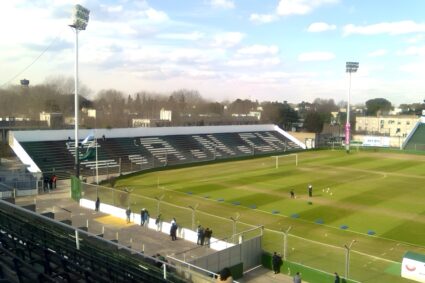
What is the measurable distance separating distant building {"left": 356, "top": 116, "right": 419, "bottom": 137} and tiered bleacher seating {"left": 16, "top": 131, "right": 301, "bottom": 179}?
50774mm

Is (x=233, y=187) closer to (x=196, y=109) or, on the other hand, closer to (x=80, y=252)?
(x=80, y=252)

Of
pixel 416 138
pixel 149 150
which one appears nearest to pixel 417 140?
pixel 416 138

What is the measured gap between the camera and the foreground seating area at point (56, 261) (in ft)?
27.3

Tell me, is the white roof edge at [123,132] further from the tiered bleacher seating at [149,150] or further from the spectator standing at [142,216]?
the spectator standing at [142,216]

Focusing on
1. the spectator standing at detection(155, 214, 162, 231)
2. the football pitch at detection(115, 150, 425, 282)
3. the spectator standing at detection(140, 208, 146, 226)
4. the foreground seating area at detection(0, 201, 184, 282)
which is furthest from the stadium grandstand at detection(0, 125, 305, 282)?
the football pitch at detection(115, 150, 425, 282)

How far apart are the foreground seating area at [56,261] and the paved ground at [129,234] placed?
21.2 feet

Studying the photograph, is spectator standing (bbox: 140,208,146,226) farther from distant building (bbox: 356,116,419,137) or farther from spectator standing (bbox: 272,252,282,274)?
distant building (bbox: 356,116,419,137)

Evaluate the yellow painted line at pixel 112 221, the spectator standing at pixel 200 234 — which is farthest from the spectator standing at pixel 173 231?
Answer: the yellow painted line at pixel 112 221

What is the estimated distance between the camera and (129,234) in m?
23.7

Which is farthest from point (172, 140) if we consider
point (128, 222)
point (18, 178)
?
point (128, 222)

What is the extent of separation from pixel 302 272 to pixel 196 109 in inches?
4635

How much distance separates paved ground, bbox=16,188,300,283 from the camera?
1858cm

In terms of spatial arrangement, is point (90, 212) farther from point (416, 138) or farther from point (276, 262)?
point (416, 138)

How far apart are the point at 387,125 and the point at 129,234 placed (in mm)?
110247
